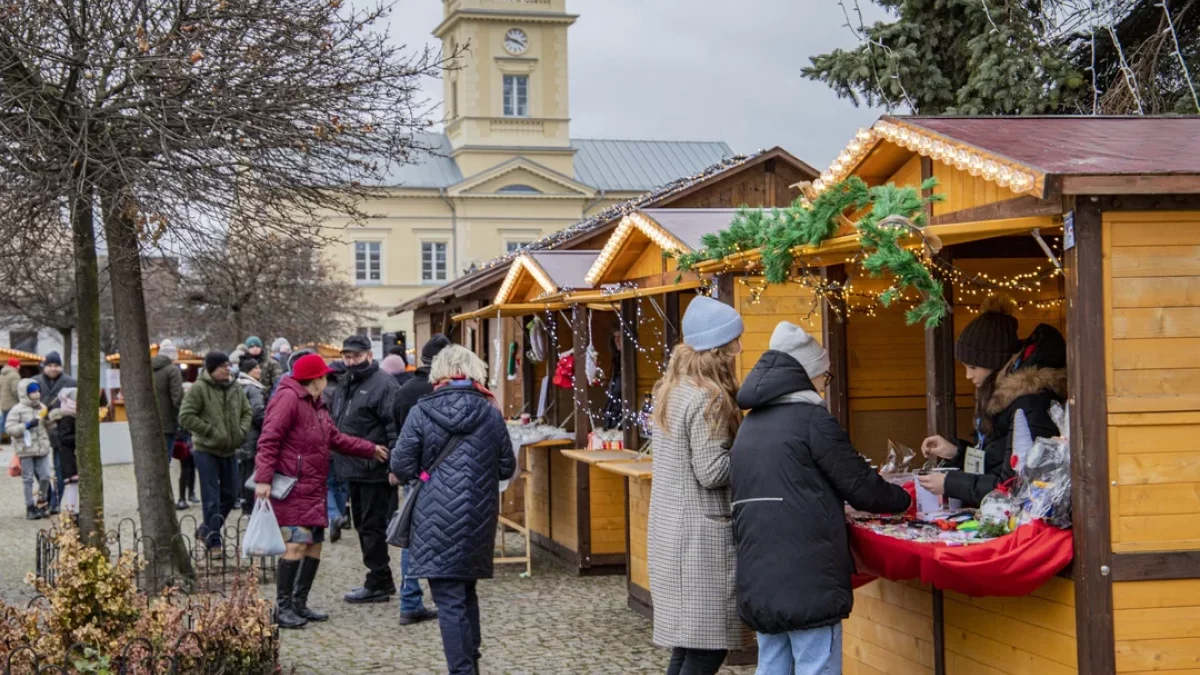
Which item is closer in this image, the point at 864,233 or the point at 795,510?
the point at 795,510

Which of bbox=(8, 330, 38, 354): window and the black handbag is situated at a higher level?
bbox=(8, 330, 38, 354): window

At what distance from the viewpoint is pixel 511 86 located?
213 feet

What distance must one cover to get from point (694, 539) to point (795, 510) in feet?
2.09

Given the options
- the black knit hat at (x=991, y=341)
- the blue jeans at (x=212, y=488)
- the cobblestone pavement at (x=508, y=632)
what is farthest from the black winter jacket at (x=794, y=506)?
the blue jeans at (x=212, y=488)

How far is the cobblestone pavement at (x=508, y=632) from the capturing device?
8.35 meters

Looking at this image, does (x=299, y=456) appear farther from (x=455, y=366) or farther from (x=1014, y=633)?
(x=1014, y=633)

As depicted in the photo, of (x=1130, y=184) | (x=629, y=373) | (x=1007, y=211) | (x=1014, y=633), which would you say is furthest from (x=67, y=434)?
(x=1130, y=184)

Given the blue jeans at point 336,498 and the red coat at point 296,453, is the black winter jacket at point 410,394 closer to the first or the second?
the red coat at point 296,453

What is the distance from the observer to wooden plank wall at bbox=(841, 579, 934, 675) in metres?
6.46

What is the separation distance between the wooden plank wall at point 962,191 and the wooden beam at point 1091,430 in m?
0.60

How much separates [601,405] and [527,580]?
1.79 m

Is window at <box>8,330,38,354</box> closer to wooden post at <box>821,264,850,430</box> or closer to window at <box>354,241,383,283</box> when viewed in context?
window at <box>354,241,383,283</box>

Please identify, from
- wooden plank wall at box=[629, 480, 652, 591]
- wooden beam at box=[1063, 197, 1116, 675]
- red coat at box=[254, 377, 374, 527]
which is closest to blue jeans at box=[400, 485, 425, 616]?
red coat at box=[254, 377, 374, 527]

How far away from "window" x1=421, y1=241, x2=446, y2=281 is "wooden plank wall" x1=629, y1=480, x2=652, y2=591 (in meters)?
54.0
